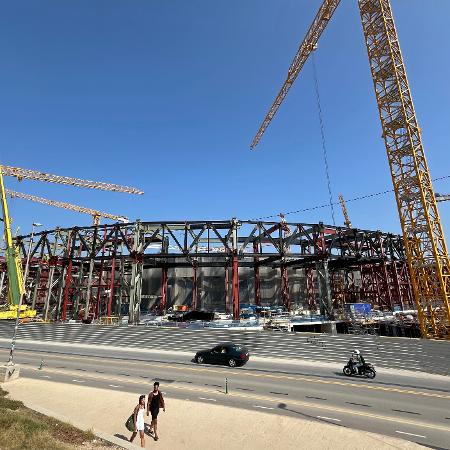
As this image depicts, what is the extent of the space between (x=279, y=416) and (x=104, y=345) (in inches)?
1133

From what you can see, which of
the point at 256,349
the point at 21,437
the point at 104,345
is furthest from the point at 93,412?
the point at 104,345

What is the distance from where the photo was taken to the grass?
30.9ft

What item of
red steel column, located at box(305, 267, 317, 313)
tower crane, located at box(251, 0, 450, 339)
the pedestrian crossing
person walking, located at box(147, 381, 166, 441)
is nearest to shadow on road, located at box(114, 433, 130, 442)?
person walking, located at box(147, 381, 166, 441)

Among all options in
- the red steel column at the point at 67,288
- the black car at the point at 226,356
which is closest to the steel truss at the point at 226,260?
the red steel column at the point at 67,288

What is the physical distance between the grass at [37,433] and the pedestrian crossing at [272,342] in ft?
68.6

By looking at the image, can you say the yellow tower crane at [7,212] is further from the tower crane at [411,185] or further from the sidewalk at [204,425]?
the tower crane at [411,185]

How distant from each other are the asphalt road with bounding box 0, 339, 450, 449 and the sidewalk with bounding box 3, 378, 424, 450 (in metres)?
1.15

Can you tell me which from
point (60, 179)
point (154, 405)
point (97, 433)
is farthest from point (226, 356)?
point (60, 179)

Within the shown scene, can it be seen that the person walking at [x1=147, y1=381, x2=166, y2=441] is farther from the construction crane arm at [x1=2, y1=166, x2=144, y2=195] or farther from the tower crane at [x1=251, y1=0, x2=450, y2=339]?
the construction crane arm at [x1=2, y1=166, x2=144, y2=195]

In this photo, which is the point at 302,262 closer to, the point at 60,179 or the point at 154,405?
the point at 154,405

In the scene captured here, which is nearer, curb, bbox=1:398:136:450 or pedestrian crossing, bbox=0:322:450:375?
curb, bbox=1:398:136:450

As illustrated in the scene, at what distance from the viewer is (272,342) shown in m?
30.0

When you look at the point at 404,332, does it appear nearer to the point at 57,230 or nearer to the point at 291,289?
the point at 291,289

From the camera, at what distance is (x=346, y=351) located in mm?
27344
